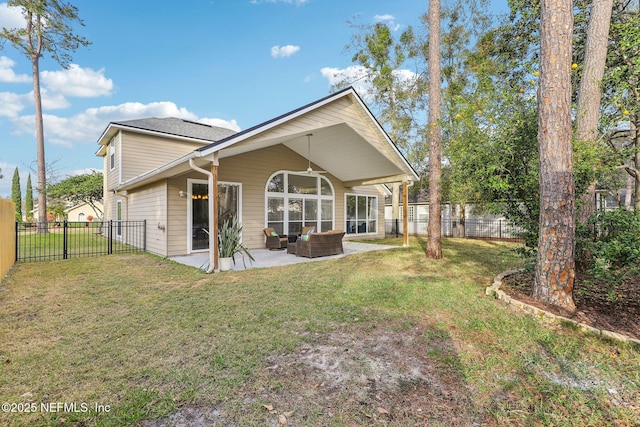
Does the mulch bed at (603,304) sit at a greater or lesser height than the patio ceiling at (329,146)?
lesser

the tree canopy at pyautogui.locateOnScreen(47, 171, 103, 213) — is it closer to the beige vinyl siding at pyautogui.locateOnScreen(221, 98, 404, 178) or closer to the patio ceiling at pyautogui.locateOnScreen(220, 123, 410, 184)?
the patio ceiling at pyautogui.locateOnScreen(220, 123, 410, 184)

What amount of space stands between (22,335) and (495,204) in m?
6.73

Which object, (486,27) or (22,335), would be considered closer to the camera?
(22,335)

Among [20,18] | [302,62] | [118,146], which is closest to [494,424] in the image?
[118,146]

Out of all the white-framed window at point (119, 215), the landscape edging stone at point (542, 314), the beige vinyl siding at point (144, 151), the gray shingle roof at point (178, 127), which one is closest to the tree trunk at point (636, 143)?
the landscape edging stone at point (542, 314)

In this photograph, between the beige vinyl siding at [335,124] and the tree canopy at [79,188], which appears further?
the tree canopy at [79,188]

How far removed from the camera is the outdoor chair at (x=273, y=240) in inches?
401

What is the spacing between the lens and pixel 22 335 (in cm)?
323

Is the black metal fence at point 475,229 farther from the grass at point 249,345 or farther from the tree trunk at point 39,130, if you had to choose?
the tree trunk at point 39,130

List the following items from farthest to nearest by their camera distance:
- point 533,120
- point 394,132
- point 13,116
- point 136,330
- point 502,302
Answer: point 13,116
point 394,132
point 533,120
point 502,302
point 136,330

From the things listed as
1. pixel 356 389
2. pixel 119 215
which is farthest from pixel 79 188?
pixel 356 389

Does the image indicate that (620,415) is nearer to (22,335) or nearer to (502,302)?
(502,302)

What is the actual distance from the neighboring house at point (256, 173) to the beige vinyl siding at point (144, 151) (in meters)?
0.04

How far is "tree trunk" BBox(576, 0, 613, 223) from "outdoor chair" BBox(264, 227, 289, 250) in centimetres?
798
